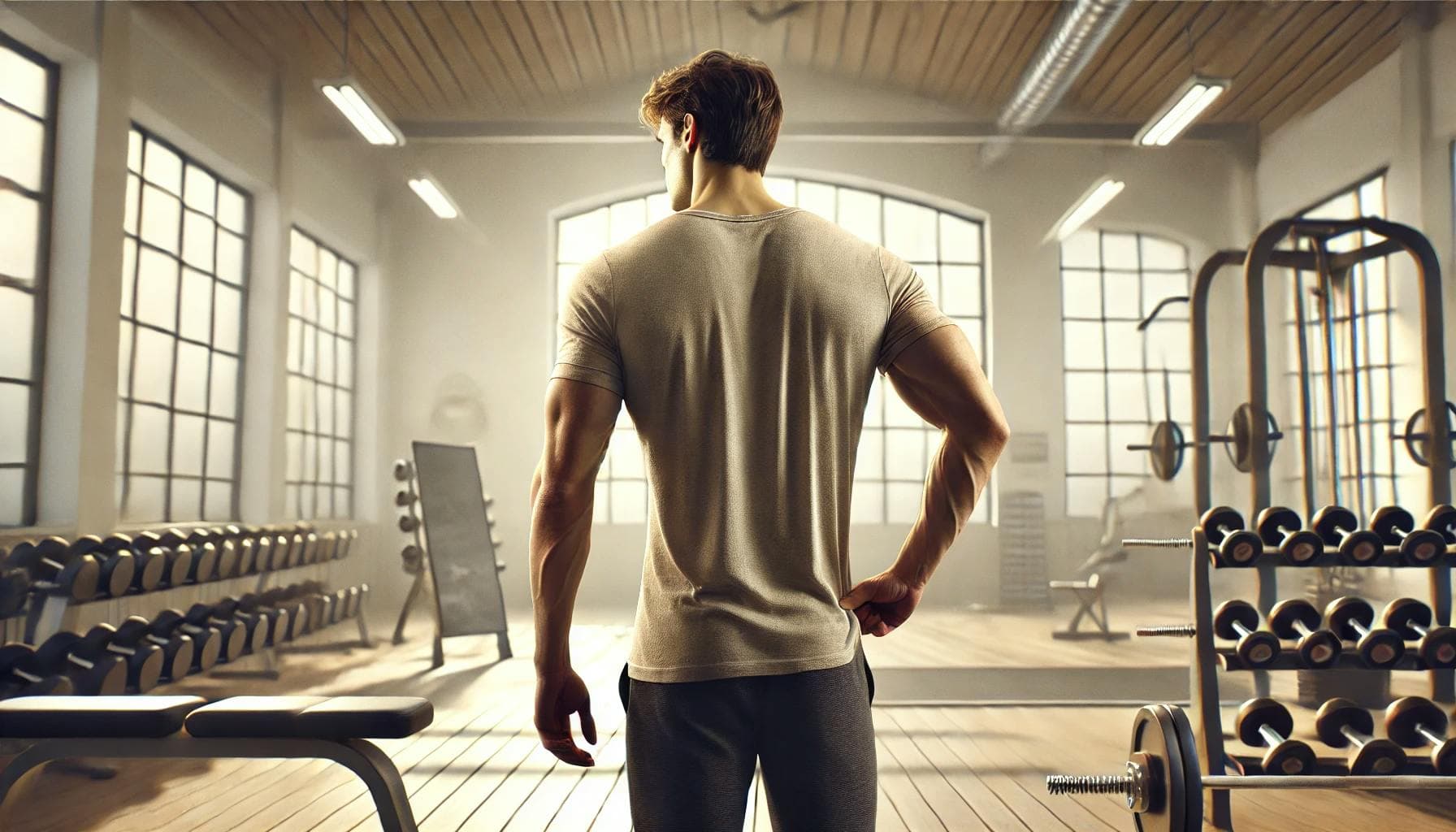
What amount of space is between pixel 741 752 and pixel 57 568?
10.1 feet

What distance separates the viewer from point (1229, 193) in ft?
13.1

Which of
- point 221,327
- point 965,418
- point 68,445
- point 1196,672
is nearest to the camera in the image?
point 965,418

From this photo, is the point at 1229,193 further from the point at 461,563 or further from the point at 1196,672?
the point at 461,563

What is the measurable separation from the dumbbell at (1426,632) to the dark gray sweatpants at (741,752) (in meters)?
2.60

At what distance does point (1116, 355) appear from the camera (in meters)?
4.00

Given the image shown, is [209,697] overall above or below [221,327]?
below

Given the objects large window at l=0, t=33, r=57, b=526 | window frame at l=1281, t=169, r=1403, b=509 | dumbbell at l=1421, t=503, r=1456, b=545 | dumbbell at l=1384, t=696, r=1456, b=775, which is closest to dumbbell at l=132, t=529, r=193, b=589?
large window at l=0, t=33, r=57, b=526

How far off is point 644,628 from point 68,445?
327 centimetres

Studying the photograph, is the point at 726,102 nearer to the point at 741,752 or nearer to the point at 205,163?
the point at 741,752

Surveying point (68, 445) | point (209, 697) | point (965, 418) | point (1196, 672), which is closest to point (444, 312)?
point (68, 445)

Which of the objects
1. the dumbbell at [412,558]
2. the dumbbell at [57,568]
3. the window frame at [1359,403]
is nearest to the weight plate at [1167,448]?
the window frame at [1359,403]

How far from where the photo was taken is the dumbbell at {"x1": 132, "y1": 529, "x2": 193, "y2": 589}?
3.26 meters

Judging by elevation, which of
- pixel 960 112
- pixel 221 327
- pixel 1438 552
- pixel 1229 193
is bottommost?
pixel 1438 552

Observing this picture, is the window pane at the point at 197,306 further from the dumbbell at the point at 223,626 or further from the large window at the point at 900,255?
the large window at the point at 900,255
